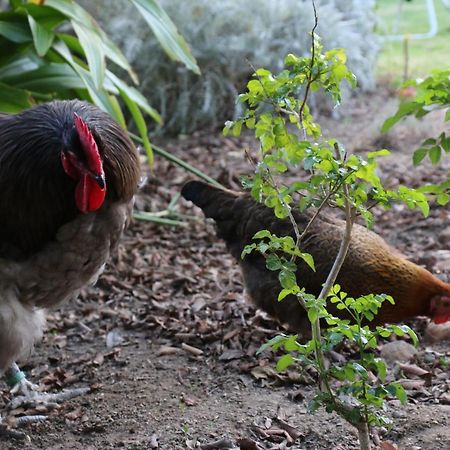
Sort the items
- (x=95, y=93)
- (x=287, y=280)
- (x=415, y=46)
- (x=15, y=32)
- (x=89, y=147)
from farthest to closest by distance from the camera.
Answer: (x=415, y=46) < (x=15, y=32) < (x=95, y=93) < (x=89, y=147) < (x=287, y=280)

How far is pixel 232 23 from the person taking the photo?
810cm

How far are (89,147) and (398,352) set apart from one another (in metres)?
1.90

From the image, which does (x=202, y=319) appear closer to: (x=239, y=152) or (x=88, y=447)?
(x=88, y=447)

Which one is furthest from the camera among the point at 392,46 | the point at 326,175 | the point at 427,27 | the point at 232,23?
the point at 427,27

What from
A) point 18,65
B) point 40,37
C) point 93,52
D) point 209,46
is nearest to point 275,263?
point 93,52

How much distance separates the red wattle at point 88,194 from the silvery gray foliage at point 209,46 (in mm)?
4588

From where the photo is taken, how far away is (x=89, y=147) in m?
3.16

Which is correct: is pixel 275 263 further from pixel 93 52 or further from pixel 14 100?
pixel 14 100

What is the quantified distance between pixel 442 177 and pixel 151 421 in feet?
12.3

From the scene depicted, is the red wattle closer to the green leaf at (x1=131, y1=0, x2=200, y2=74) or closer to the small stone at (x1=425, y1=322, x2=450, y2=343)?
the green leaf at (x1=131, y1=0, x2=200, y2=74)

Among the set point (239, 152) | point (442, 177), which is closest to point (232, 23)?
point (239, 152)

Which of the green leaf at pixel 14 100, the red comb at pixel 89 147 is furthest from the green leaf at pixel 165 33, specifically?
the red comb at pixel 89 147

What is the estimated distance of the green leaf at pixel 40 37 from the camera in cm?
421

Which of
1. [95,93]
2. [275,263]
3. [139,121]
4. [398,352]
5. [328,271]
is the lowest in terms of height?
[398,352]
